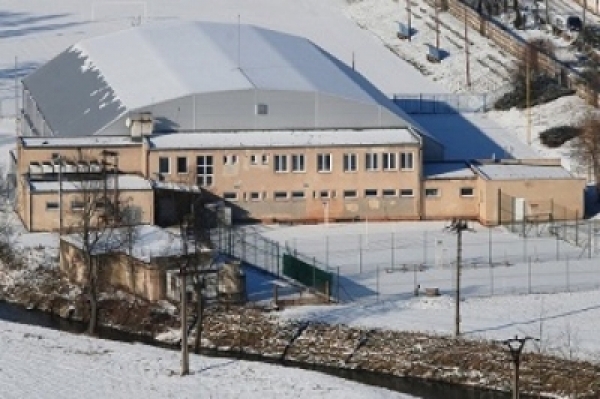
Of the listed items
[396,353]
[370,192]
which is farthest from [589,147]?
[396,353]

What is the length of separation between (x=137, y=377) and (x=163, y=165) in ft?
49.4

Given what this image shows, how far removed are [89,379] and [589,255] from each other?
14490 mm

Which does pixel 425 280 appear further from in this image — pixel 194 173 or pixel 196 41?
pixel 196 41

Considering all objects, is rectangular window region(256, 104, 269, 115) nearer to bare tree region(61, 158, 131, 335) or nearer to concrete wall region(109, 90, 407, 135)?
concrete wall region(109, 90, 407, 135)

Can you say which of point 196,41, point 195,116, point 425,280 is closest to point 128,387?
point 425,280

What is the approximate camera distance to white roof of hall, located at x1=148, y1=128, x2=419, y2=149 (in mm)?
51469

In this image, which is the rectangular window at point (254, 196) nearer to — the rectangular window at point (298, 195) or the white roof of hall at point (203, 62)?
the rectangular window at point (298, 195)

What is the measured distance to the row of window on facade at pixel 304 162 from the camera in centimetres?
5119

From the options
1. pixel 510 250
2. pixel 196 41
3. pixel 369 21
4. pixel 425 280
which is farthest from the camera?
pixel 369 21

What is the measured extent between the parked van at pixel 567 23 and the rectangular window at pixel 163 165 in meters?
25.5

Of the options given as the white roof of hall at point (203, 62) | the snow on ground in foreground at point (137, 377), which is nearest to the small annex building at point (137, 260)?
the snow on ground in foreground at point (137, 377)

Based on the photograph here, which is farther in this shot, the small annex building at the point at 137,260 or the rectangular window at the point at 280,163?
the rectangular window at the point at 280,163

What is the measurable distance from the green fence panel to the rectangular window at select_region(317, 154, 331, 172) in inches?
244

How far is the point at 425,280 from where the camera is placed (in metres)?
44.7
